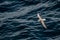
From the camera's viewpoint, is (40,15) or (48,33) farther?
(40,15)

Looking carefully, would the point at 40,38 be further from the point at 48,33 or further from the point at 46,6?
the point at 46,6

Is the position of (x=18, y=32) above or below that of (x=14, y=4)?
below

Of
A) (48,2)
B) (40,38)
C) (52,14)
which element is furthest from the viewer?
(48,2)

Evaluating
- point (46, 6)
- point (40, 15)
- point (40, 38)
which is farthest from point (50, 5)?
point (40, 38)

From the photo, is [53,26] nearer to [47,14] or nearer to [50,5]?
[47,14]

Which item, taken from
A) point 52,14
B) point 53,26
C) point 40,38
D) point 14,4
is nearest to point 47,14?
point 52,14

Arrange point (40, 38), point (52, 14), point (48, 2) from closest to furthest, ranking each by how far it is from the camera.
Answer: point (40, 38) < point (52, 14) < point (48, 2)

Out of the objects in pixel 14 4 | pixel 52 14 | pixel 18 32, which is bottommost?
pixel 18 32
